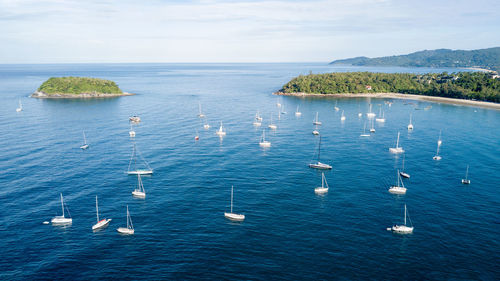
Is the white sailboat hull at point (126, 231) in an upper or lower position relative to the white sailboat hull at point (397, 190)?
lower

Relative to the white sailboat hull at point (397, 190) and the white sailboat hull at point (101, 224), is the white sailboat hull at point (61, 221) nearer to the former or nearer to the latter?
the white sailboat hull at point (101, 224)

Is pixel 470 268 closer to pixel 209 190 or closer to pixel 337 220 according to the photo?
pixel 337 220

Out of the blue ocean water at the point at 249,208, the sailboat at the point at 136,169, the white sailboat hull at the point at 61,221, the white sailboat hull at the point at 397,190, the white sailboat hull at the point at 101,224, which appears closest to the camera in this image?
Result: the blue ocean water at the point at 249,208

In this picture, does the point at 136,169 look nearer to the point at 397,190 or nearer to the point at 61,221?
the point at 61,221

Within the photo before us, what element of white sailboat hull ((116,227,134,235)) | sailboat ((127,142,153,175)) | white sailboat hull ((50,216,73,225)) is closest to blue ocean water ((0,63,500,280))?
→ white sailboat hull ((116,227,134,235))

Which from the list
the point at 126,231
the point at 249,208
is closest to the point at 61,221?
the point at 126,231

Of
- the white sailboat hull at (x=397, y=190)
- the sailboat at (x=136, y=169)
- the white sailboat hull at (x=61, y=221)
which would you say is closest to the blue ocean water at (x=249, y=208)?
the white sailboat hull at (x=61, y=221)

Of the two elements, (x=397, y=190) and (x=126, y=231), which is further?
(x=397, y=190)

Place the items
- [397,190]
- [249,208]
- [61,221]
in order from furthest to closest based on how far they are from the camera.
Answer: [397,190]
[249,208]
[61,221]

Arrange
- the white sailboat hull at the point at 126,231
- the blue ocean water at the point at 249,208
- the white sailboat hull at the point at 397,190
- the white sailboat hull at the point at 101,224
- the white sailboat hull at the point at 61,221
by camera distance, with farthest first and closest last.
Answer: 1. the white sailboat hull at the point at 397,190
2. the white sailboat hull at the point at 61,221
3. the white sailboat hull at the point at 101,224
4. the white sailboat hull at the point at 126,231
5. the blue ocean water at the point at 249,208
